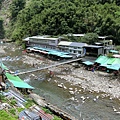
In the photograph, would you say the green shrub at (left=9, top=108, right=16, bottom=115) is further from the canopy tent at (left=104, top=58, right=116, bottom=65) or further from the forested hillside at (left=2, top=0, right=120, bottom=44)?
the forested hillside at (left=2, top=0, right=120, bottom=44)

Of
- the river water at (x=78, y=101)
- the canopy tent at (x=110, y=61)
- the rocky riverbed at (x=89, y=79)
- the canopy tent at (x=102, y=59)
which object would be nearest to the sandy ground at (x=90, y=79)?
the rocky riverbed at (x=89, y=79)

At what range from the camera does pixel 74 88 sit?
2408cm

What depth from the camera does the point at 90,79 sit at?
2675 centimetres

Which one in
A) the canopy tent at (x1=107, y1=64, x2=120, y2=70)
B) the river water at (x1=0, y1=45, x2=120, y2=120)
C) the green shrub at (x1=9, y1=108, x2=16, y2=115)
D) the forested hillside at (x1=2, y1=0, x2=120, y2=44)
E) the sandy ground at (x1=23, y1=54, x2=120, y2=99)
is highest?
the forested hillside at (x1=2, y1=0, x2=120, y2=44)

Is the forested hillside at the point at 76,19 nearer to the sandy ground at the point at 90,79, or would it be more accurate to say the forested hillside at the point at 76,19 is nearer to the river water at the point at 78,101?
the sandy ground at the point at 90,79

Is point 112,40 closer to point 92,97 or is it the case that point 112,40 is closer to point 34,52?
point 34,52

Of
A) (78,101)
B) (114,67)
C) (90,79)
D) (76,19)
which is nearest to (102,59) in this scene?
(114,67)

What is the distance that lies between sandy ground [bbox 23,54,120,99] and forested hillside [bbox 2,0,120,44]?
11591 mm

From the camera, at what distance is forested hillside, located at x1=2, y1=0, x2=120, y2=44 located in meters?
39.8

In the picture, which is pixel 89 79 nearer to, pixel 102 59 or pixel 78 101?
pixel 102 59

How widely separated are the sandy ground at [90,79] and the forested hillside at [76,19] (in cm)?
1159

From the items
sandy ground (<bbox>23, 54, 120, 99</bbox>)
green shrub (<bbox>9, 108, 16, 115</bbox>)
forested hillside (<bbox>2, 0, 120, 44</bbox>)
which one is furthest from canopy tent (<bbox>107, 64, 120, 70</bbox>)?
green shrub (<bbox>9, 108, 16, 115</bbox>)

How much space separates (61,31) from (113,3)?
548 inches

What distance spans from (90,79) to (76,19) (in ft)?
74.7
